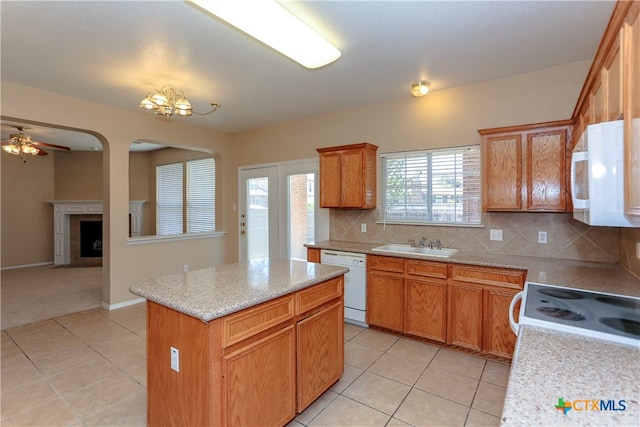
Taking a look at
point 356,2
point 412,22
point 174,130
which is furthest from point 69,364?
point 412,22

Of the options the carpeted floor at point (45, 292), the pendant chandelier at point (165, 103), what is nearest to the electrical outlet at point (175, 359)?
the pendant chandelier at point (165, 103)

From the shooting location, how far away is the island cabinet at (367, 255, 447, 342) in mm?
2939

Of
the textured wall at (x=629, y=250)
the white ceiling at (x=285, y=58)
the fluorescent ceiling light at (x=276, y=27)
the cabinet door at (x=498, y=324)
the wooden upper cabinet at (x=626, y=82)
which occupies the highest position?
the white ceiling at (x=285, y=58)

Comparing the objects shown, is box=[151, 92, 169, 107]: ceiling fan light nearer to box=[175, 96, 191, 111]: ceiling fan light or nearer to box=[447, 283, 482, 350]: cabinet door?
box=[175, 96, 191, 111]: ceiling fan light

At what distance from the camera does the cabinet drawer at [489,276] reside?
2561mm

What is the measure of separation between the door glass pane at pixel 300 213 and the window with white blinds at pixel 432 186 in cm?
113

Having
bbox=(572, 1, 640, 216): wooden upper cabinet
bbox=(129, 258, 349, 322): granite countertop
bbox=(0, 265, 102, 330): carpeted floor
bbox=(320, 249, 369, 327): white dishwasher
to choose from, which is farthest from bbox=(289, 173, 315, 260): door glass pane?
bbox=(572, 1, 640, 216): wooden upper cabinet

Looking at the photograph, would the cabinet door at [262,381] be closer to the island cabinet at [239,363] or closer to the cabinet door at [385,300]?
the island cabinet at [239,363]

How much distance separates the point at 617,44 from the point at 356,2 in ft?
4.53

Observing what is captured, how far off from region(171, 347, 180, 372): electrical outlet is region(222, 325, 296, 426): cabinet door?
0.29 metres

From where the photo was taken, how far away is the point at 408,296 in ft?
10.2

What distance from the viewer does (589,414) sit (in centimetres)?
76

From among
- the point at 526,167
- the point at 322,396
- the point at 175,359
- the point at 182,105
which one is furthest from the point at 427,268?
the point at 182,105

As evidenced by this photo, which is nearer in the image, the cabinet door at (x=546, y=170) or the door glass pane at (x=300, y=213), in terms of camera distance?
the cabinet door at (x=546, y=170)
